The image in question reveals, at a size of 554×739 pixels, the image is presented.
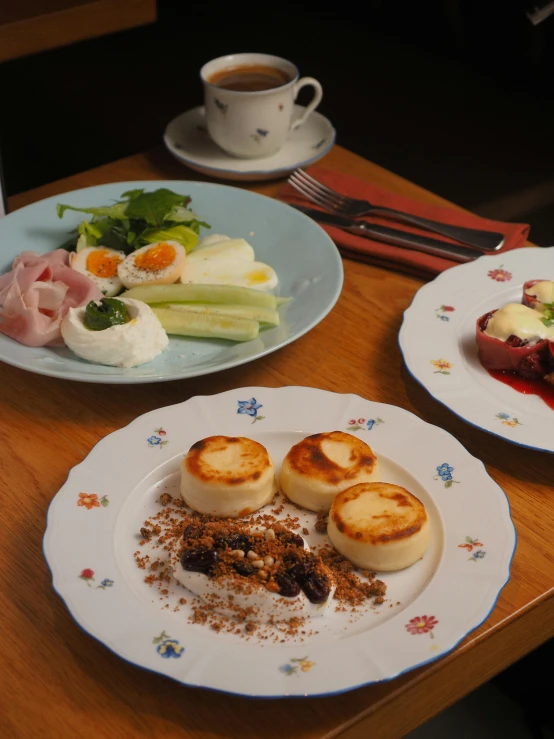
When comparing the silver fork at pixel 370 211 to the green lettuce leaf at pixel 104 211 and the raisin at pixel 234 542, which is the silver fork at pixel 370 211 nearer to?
the green lettuce leaf at pixel 104 211

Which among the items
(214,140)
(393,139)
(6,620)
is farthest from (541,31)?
(6,620)

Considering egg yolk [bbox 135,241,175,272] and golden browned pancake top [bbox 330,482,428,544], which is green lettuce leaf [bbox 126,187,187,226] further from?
golden browned pancake top [bbox 330,482,428,544]

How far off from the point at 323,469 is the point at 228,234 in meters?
0.79

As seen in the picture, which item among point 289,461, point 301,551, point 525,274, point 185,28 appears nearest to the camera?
point 301,551

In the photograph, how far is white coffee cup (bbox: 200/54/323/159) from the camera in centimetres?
186

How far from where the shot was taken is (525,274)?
1543 mm

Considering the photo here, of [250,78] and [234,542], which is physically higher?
[250,78]

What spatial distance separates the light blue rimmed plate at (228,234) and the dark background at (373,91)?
78.0 inches

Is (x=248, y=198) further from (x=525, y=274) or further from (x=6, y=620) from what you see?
(x=6, y=620)

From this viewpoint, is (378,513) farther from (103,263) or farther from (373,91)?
(373,91)

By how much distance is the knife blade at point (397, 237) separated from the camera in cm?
163

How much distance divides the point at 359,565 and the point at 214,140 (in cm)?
129

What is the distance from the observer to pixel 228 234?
5.55 ft

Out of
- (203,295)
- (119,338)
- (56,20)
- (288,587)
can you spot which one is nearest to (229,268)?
(203,295)
